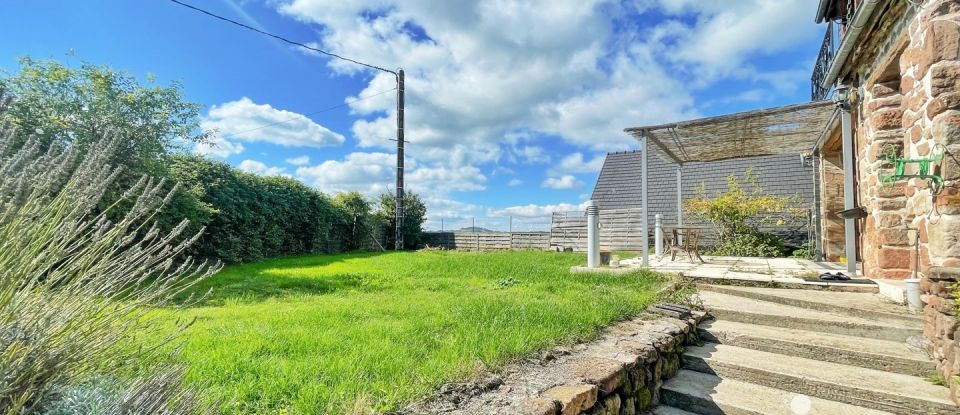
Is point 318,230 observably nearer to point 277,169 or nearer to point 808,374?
point 277,169

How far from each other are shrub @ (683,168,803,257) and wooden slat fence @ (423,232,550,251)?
631cm

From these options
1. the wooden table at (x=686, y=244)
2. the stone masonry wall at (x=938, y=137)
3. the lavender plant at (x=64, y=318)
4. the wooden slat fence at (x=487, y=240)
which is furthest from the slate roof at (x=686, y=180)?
the lavender plant at (x=64, y=318)

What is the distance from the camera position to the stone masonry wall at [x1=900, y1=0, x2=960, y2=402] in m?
2.89

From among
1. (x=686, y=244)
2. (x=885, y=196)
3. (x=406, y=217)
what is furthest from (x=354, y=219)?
(x=885, y=196)

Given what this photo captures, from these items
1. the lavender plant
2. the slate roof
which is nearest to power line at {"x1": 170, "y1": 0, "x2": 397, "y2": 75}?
the lavender plant

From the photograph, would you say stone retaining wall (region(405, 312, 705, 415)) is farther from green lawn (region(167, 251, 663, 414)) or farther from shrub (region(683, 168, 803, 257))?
shrub (region(683, 168, 803, 257))

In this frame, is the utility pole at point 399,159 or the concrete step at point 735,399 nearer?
the concrete step at point 735,399

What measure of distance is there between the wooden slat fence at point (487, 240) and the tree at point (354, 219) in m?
2.88

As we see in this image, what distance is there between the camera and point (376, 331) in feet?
11.6

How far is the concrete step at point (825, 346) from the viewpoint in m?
3.17

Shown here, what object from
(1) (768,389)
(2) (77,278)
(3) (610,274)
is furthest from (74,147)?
(3) (610,274)

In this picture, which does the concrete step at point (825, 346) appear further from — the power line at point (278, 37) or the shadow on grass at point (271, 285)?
the power line at point (278, 37)

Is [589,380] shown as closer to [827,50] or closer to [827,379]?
[827,379]

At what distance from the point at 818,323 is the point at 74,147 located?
5358 mm
